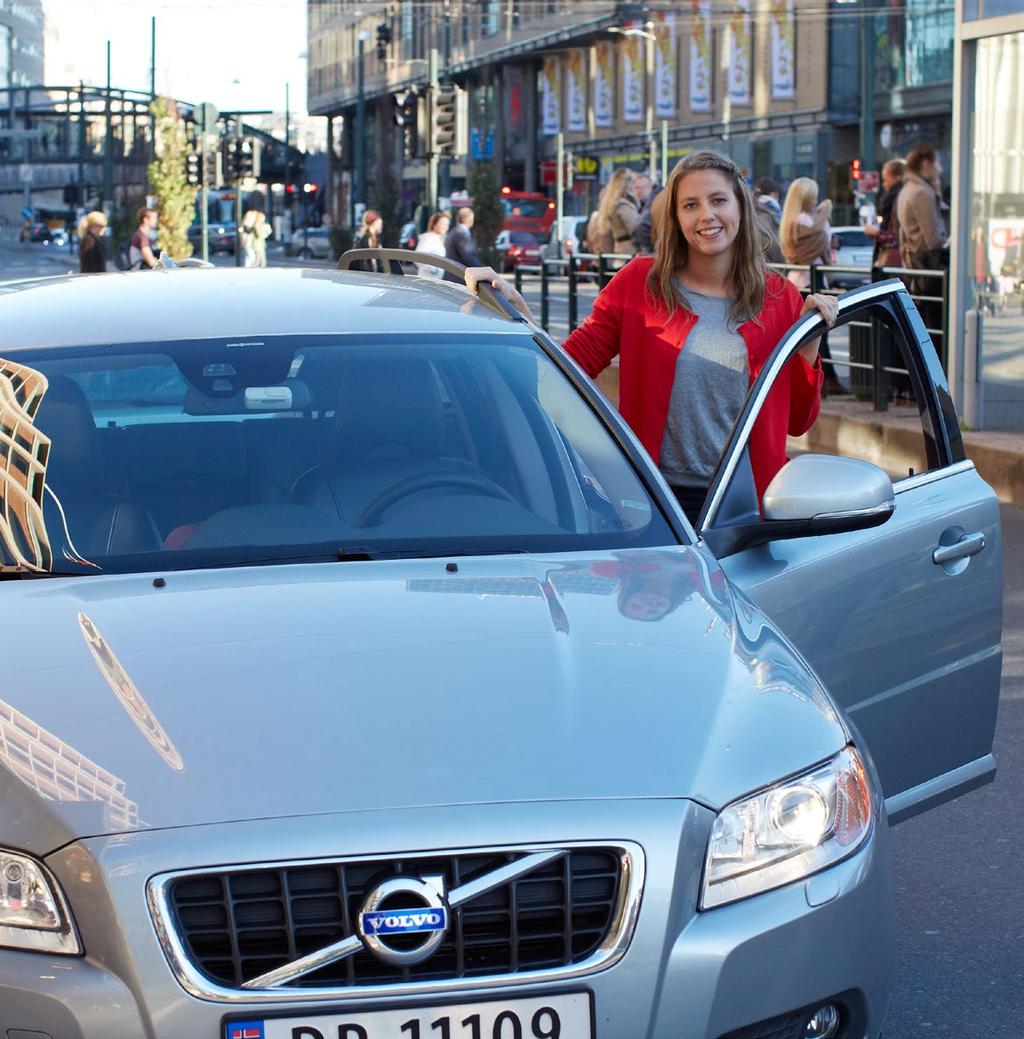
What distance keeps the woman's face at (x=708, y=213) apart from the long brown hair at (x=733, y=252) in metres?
0.02

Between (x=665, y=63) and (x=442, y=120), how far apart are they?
4035 centimetres

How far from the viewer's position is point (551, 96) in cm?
7300

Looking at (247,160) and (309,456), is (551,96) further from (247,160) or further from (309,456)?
(309,456)

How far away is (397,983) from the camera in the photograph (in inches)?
101

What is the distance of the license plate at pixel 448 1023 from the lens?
8.32 feet

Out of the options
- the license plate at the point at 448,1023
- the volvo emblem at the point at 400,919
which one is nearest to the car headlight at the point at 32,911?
the license plate at the point at 448,1023

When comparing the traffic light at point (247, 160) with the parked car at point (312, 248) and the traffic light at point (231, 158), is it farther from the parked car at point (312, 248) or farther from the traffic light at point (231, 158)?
the parked car at point (312, 248)

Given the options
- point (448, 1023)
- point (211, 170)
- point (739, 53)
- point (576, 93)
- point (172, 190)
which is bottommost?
point (448, 1023)

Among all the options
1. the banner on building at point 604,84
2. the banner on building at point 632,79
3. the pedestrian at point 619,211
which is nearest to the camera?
the pedestrian at point 619,211

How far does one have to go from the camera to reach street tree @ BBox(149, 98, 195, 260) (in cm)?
4706

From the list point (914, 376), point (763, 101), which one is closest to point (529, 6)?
point (763, 101)

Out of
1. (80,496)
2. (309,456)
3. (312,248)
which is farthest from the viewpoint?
(312,248)

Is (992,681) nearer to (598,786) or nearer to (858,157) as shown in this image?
(598,786)

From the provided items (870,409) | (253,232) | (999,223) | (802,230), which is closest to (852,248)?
(253,232)
